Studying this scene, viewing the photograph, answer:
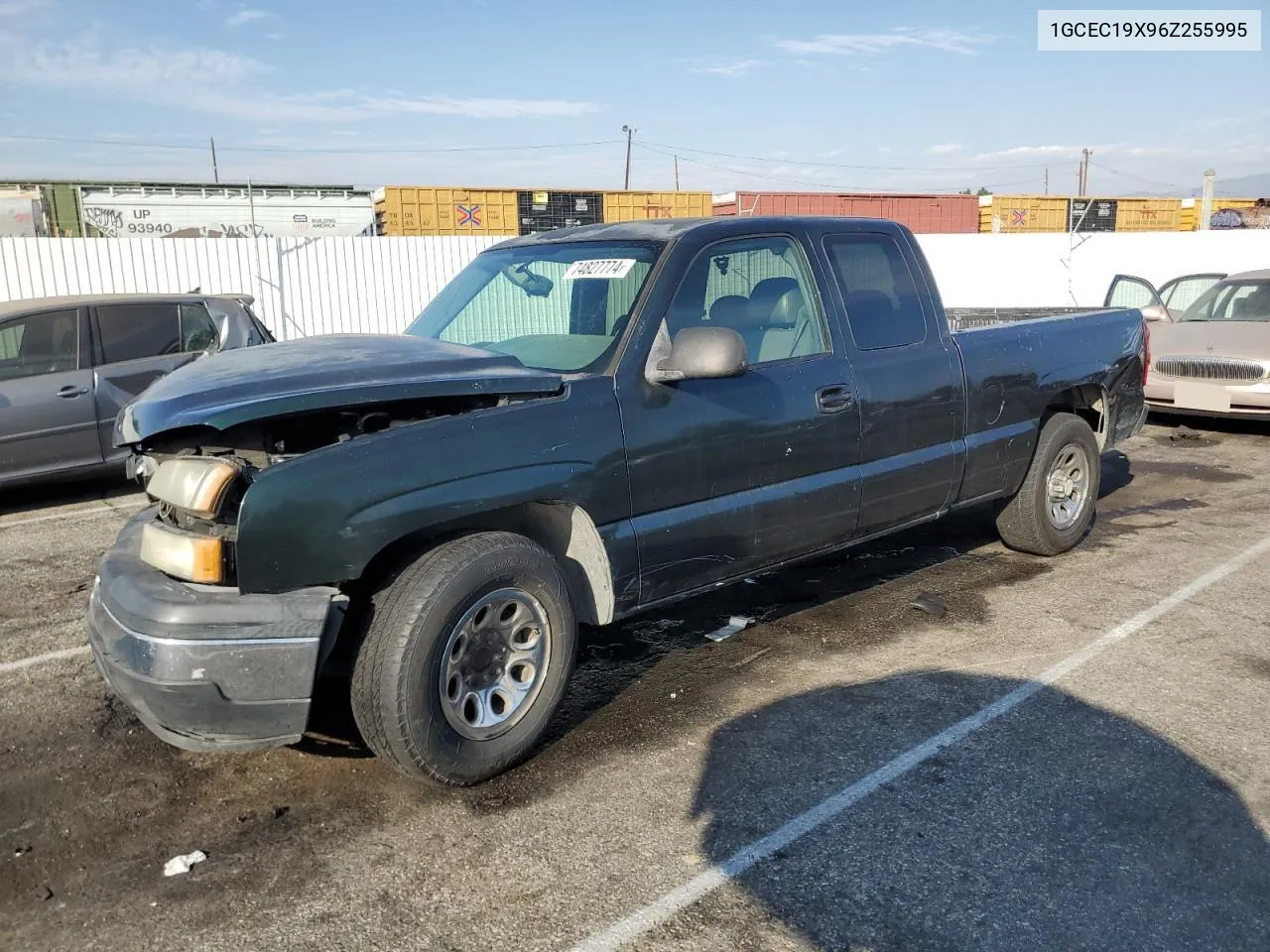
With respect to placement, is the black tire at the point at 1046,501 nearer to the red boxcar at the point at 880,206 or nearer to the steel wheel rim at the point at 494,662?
the steel wheel rim at the point at 494,662

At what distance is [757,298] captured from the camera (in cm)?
421

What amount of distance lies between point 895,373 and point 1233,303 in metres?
8.06

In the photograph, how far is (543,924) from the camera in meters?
2.60

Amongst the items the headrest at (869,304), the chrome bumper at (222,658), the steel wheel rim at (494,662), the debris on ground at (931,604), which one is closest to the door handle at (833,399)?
the headrest at (869,304)

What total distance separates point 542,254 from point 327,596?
204 cm

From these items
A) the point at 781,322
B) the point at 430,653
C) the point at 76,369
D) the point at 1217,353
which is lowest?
the point at 430,653

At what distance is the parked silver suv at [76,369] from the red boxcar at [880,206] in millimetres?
22718

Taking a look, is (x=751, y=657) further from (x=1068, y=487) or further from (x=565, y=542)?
(x=1068, y=487)

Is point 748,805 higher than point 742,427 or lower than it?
lower

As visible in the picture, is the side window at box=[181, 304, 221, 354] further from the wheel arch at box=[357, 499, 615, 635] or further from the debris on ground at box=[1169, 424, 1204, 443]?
the debris on ground at box=[1169, 424, 1204, 443]

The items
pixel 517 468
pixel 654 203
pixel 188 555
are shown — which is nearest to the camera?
pixel 188 555

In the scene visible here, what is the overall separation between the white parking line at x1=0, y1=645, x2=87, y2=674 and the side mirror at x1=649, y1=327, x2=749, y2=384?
121 inches

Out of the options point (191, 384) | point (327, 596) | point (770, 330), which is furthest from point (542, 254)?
point (327, 596)

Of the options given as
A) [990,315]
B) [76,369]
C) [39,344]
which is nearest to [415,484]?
[990,315]
